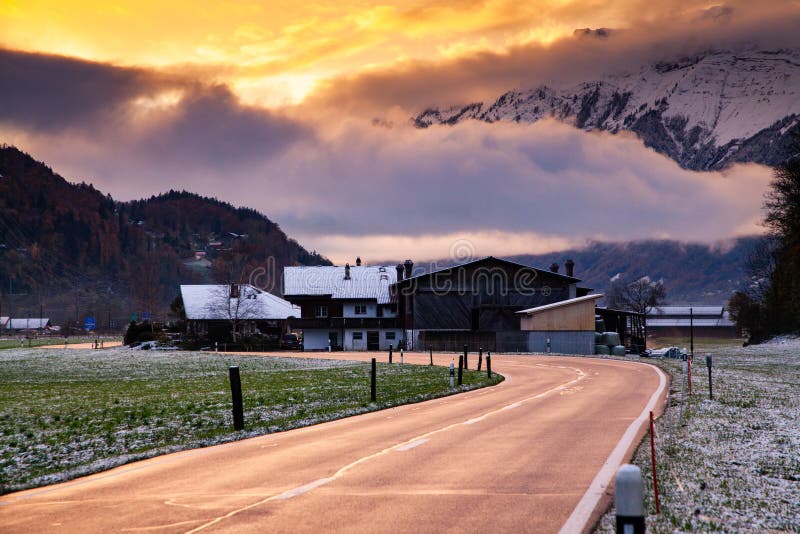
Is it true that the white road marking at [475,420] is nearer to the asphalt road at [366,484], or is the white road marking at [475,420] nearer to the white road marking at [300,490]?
the asphalt road at [366,484]

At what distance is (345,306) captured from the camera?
352ft

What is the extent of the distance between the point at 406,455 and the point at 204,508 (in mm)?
4694

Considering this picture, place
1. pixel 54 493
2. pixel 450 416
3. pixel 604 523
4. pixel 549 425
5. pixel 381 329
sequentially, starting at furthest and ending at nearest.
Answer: pixel 381 329 < pixel 450 416 < pixel 549 425 < pixel 54 493 < pixel 604 523

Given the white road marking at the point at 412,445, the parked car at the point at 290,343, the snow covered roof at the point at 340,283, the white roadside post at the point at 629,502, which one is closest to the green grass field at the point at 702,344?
the snow covered roof at the point at 340,283

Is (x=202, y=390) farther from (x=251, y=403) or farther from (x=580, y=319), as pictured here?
(x=580, y=319)

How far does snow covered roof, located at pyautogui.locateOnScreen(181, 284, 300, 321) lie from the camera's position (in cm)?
10931

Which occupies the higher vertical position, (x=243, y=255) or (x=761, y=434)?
(x=243, y=255)

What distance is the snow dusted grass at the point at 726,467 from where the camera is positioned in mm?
9336

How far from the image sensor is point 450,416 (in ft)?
67.5

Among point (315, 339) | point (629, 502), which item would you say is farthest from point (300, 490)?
point (315, 339)

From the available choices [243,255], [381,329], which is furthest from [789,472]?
[243,255]

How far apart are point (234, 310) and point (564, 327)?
48493 millimetres

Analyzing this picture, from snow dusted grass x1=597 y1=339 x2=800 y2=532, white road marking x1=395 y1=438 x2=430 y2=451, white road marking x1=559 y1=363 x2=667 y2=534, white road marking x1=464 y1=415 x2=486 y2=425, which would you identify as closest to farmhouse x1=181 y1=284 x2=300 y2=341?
white road marking x1=464 y1=415 x2=486 y2=425

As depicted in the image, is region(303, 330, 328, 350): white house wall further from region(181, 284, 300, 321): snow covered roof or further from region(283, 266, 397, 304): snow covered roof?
region(181, 284, 300, 321): snow covered roof
